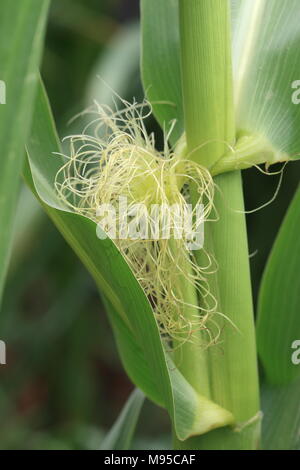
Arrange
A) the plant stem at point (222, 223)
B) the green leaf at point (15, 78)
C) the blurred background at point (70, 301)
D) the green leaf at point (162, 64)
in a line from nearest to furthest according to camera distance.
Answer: the green leaf at point (15, 78) → the plant stem at point (222, 223) → the green leaf at point (162, 64) → the blurred background at point (70, 301)

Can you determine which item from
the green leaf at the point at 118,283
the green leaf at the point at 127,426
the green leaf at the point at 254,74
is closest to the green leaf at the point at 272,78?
the green leaf at the point at 254,74

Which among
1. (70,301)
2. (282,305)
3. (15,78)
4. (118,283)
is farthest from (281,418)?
(70,301)

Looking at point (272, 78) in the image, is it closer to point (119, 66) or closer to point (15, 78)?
point (15, 78)

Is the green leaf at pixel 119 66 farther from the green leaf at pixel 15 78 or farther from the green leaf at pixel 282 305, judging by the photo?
the green leaf at pixel 15 78

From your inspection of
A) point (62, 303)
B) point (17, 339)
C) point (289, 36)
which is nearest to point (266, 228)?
point (62, 303)

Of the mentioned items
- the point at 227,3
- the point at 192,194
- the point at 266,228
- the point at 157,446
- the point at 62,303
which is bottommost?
the point at 157,446
